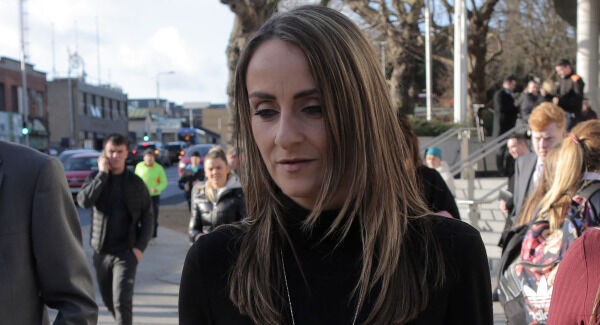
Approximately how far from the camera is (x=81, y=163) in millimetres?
20344

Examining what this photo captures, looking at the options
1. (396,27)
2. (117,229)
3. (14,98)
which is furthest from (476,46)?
(14,98)

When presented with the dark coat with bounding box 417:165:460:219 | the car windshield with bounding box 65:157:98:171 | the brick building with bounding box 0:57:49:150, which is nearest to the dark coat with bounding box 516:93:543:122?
the dark coat with bounding box 417:165:460:219

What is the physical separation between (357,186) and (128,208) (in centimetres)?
467

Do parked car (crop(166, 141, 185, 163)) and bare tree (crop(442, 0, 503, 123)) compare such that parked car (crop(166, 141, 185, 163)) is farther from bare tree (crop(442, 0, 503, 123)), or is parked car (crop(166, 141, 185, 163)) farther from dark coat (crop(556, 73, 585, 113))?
dark coat (crop(556, 73, 585, 113))

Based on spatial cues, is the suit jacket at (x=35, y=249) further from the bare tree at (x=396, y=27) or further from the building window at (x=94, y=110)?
the building window at (x=94, y=110)

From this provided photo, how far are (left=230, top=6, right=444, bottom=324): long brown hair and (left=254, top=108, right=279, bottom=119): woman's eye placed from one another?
13 centimetres

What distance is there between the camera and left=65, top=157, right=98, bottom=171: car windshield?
20078 mm

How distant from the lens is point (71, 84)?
61.5 metres

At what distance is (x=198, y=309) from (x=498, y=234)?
842 cm

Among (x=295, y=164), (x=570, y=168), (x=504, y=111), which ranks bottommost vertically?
(x=570, y=168)

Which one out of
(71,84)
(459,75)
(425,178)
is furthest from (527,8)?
(71,84)

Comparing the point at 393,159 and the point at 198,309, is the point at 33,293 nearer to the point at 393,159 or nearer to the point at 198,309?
the point at 198,309

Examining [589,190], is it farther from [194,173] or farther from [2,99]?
[2,99]

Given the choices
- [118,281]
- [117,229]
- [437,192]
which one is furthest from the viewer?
[117,229]
